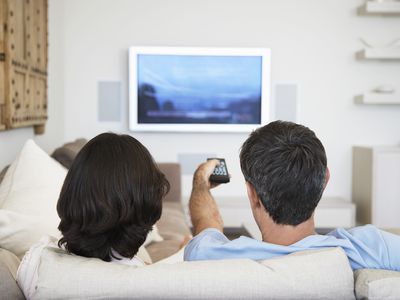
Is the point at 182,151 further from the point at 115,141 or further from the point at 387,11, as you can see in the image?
the point at 115,141

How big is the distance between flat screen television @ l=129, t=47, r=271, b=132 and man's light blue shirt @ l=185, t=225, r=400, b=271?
4.10 metres

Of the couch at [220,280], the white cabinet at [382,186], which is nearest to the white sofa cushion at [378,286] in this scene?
the couch at [220,280]

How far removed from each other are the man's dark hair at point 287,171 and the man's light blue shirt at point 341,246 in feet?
0.33

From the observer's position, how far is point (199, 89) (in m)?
5.30

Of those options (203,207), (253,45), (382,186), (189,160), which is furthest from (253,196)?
(253,45)

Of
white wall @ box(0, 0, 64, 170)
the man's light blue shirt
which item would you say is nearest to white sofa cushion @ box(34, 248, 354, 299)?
the man's light blue shirt

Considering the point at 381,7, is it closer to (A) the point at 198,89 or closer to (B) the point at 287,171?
(A) the point at 198,89

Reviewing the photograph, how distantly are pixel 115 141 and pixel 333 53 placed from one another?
14.6 feet

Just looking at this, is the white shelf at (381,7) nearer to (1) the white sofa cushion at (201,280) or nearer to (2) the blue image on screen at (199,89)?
(2) the blue image on screen at (199,89)

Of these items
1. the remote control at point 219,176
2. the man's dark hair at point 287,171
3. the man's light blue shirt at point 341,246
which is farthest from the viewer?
the remote control at point 219,176

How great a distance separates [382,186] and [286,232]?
12.8 feet

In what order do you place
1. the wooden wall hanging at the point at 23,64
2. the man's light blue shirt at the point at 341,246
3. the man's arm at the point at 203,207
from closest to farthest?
the man's light blue shirt at the point at 341,246
the man's arm at the point at 203,207
the wooden wall hanging at the point at 23,64

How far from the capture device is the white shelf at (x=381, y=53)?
5.04m

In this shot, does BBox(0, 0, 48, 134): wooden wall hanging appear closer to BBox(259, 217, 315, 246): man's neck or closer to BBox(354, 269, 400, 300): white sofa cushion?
BBox(259, 217, 315, 246): man's neck
